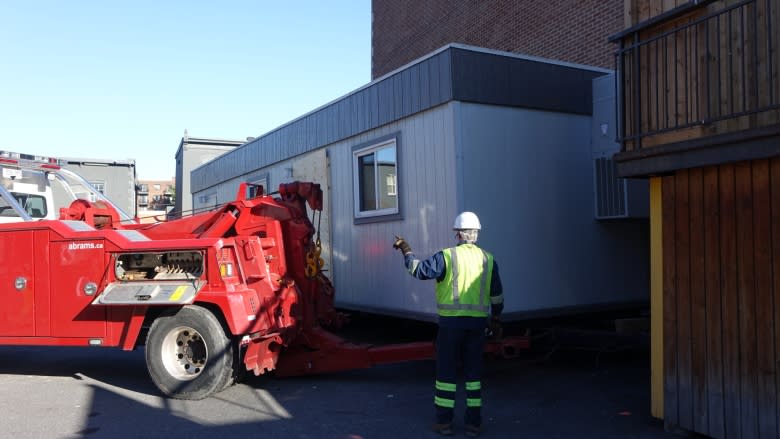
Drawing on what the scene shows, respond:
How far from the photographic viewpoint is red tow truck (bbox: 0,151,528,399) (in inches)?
275

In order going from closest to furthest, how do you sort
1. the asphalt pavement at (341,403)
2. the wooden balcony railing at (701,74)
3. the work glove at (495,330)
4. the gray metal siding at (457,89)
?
1. the wooden balcony railing at (701,74)
2. the asphalt pavement at (341,403)
3. the work glove at (495,330)
4. the gray metal siding at (457,89)

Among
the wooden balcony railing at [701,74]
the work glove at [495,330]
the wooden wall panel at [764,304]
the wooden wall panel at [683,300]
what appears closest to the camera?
the wooden wall panel at [764,304]

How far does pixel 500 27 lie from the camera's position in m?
16.8

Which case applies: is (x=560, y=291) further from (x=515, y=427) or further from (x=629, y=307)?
(x=515, y=427)

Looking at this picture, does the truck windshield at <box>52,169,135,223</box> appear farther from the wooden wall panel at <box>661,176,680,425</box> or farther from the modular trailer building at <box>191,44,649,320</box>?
the wooden wall panel at <box>661,176,680,425</box>

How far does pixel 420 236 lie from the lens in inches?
322

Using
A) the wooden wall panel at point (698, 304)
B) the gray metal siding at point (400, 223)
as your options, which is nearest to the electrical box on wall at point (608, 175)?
the gray metal siding at point (400, 223)

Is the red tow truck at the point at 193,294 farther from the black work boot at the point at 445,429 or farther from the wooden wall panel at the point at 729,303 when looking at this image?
the wooden wall panel at the point at 729,303

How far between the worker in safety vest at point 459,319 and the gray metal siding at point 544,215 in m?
1.94

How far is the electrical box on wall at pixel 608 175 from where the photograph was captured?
814 centimetres

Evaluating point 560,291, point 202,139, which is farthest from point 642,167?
point 202,139

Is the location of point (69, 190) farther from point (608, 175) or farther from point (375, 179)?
point (608, 175)

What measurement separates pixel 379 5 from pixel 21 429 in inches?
824

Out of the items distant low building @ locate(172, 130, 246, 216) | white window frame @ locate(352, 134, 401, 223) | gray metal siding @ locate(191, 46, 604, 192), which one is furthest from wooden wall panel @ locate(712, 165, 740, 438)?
distant low building @ locate(172, 130, 246, 216)
